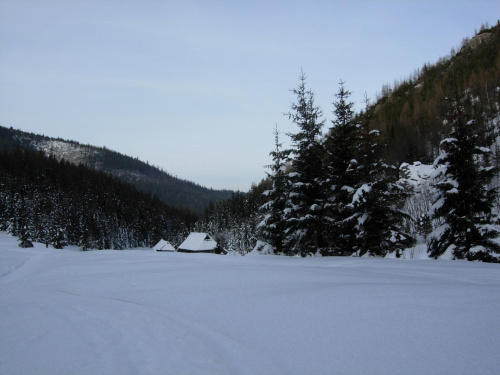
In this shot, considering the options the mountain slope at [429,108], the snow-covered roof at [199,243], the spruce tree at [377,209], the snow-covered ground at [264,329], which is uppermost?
the mountain slope at [429,108]

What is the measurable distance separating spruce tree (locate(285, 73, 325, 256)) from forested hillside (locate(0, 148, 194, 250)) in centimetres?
5343

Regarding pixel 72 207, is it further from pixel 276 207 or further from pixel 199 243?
pixel 276 207

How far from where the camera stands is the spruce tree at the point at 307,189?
49.7 feet

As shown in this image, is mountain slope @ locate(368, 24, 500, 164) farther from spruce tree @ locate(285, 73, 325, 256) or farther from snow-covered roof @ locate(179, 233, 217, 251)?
spruce tree @ locate(285, 73, 325, 256)

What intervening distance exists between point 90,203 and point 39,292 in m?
88.8

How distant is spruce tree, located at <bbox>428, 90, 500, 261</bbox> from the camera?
11047 mm

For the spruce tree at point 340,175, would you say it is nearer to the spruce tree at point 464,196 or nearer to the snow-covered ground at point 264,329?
the spruce tree at point 464,196

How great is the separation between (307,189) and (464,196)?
6903 millimetres

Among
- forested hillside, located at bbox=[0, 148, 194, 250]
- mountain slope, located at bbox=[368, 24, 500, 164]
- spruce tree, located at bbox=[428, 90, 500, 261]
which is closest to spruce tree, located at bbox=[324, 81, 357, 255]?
spruce tree, located at bbox=[428, 90, 500, 261]

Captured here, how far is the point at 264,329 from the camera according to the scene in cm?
310

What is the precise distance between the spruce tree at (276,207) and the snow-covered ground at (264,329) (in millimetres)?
12278

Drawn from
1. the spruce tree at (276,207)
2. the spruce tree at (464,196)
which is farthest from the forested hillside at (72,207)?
the spruce tree at (464,196)

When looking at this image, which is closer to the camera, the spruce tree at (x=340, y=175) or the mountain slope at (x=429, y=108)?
the spruce tree at (x=340, y=175)

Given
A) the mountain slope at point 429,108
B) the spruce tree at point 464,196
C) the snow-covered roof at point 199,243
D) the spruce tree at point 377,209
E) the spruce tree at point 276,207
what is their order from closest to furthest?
1. the spruce tree at point 464,196
2. the spruce tree at point 377,209
3. the spruce tree at point 276,207
4. the snow-covered roof at point 199,243
5. the mountain slope at point 429,108
